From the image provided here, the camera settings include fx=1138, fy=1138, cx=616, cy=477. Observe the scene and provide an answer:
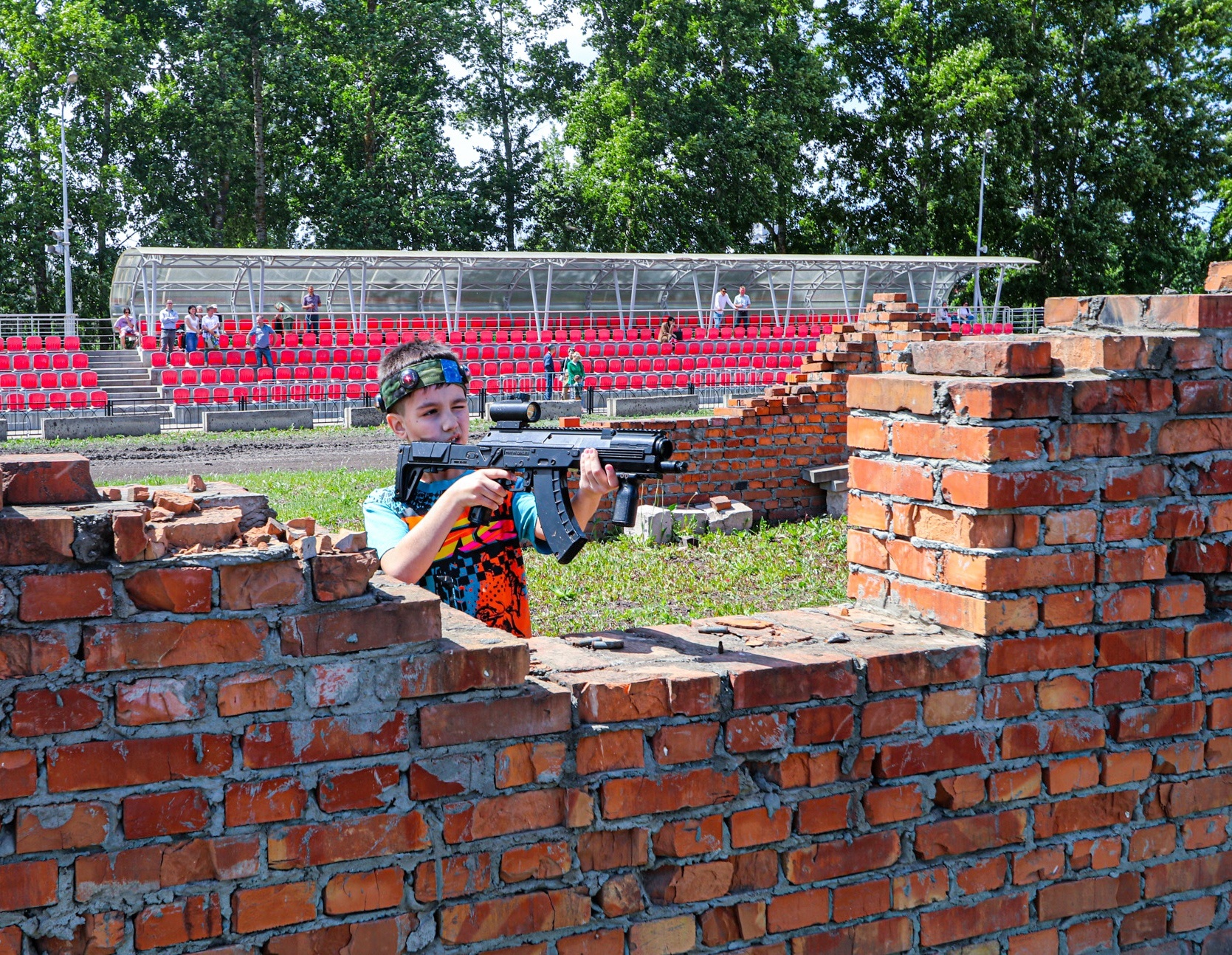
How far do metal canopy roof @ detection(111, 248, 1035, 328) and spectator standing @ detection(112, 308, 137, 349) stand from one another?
73 centimetres

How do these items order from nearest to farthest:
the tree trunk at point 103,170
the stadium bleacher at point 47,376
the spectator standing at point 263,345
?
1. the stadium bleacher at point 47,376
2. the spectator standing at point 263,345
3. the tree trunk at point 103,170

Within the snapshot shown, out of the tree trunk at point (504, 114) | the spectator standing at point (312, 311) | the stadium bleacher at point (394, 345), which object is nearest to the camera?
the stadium bleacher at point (394, 345)

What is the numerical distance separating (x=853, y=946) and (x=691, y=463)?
810 centimetres

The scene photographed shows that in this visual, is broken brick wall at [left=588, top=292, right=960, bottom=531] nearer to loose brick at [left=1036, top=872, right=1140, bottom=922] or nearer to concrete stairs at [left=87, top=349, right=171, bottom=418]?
loose brick at [left=1036, top=872, right=1140, bottom=922]

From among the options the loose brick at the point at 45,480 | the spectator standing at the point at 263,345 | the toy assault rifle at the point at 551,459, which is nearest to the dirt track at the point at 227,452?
the spectator standing at the point at 263,345

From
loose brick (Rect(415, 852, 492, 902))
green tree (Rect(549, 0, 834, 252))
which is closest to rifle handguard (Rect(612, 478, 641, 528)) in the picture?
loose brick (Rect(415, 852, 492, 902))

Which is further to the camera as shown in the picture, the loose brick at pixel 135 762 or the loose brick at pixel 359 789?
the loose brick at pixel 359 789

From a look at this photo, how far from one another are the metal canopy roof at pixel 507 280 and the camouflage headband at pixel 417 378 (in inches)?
893

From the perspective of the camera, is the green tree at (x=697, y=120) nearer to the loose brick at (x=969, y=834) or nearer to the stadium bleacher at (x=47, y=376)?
the stadium bleacher at (x=47, y=376)

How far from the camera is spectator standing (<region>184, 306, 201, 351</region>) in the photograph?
2392 cm

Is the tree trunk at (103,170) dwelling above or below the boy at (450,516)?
above

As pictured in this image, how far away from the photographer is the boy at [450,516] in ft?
9.20

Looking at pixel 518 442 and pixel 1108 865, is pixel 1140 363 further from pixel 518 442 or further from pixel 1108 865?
pixel 518 442

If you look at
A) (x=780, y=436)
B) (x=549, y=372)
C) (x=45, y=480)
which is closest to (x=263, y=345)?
(x=549, y=372)
